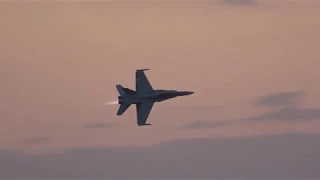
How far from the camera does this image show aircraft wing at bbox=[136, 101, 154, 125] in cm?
10044

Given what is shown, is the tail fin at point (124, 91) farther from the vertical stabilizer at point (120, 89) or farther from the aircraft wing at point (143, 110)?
the aircraft wing at point (143, 110)

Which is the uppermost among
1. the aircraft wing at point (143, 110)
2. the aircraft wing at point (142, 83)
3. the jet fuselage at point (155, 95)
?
the aircraft wing at point (142, 83)

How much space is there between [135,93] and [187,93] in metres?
9.63

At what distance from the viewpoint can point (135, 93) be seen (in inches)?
3969

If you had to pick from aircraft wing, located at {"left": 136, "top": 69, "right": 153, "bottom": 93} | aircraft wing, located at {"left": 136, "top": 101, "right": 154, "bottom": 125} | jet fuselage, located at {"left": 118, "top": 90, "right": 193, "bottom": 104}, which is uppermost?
aircraft wing, located at {"left": 136, "top": 69, "right": 153, "bottom": 93}

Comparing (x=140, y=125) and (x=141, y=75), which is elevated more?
(x=141, y=75)

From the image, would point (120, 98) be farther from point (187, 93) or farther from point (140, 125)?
point (187, 93)

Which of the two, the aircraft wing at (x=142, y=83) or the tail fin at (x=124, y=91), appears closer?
the tail fin at (x=124, y=91)

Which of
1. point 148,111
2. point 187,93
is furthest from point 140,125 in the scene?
point 187,93

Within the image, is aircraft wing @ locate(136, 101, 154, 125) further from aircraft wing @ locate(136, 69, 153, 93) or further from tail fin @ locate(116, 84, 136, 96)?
tail fin @ locate(116, 84, 136, 96)

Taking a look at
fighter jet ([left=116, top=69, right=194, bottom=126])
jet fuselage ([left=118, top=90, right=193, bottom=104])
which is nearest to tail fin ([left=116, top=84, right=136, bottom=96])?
fighter jet ([left=116, top=69, right=194, bottom=126])

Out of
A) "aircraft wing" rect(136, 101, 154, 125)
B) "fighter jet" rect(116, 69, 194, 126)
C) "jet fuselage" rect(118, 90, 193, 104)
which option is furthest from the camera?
"aircraft wing" rect(136, 101, 154, 125)

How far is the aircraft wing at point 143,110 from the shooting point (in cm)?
10044

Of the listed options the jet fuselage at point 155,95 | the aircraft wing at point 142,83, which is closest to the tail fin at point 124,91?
the jet fuselage at point 155,95
